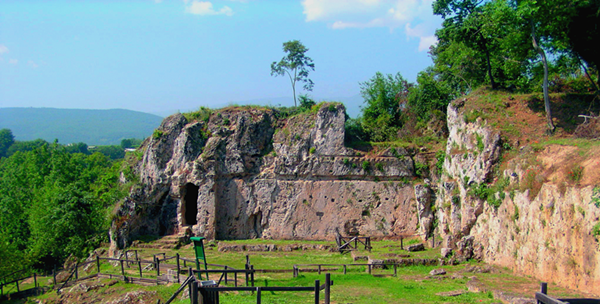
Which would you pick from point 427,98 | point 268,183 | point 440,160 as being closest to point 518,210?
point 440,160

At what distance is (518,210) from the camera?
1986cm

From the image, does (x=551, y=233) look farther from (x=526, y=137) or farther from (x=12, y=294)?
(x=12, y=294)

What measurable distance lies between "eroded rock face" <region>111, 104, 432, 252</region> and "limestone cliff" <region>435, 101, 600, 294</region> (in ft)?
13.9

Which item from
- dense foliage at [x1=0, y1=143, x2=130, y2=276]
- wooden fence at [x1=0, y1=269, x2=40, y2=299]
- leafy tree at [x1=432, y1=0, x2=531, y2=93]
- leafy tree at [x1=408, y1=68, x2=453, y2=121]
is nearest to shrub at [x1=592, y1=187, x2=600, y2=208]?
leafy tree at [x1=432, y1=0, x2=531, y2=93]

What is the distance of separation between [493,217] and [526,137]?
4.47 m

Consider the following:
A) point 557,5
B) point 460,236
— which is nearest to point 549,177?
point 460,236

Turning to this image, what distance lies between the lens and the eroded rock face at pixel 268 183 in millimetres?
30422

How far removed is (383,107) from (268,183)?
42.7 feet

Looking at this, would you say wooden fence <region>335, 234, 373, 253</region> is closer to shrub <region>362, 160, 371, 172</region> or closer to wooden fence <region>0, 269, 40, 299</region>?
shrub <region>362, 160, 371, 172</region>

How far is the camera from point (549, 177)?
18.3 metres

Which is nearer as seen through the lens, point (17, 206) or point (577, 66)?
point (577, 66)

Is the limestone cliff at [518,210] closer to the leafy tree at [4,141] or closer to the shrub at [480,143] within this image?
the shrub at [480,143]

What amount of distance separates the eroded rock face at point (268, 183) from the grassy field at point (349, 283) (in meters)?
3.08

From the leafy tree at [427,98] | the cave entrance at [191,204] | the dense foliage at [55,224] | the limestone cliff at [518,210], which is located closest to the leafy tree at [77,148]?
the dense foliage at [55,224]
